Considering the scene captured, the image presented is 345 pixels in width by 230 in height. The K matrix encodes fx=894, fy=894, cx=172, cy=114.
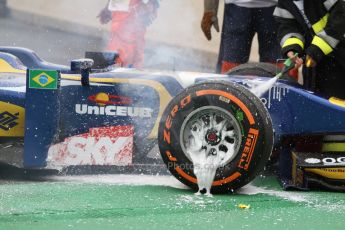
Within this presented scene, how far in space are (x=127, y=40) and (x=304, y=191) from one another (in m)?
4.29

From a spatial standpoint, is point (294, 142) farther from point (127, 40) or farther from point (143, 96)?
point (127, 40)

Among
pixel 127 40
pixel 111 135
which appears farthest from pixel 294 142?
pixel 127 40

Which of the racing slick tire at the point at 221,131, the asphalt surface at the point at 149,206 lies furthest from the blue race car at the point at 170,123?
the asphalt surface at the point at 149,206

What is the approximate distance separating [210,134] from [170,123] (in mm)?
258

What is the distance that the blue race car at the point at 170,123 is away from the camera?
213 inches

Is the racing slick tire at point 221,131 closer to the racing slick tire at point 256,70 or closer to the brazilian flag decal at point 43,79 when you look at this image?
the brazilian flag decal at point 43,79

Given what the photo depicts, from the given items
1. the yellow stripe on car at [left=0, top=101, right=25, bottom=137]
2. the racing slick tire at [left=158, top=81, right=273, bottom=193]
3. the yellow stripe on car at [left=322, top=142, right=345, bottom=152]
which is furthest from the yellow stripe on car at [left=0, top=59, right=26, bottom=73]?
the yellow stripe on car at [left=322, top=142, right=345, bottom=152]

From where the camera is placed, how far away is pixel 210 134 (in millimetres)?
5457

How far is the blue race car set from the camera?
17.7 feet

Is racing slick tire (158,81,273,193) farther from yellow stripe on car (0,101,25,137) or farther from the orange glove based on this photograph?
the orange glove

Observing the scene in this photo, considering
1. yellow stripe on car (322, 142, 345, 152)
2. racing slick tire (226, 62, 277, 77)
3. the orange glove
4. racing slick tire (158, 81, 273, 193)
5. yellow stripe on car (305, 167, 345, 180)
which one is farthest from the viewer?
the orange glove

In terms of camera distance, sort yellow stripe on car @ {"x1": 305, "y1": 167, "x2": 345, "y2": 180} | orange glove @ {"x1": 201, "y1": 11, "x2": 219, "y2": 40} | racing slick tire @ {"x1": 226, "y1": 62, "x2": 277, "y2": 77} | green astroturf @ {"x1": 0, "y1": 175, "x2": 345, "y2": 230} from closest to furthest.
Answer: green astroturf @ {"x1": 0, "y1": 175, "x2": 345, "y2": 230}
yellow stripe on car @ {"x1": 305, "y1": 167, "x2": 345, "y2": 180}
racing slick tire @ {"x1": 226, "y1": 62, "x2": 277, "y2": 77}
orange glove @ {"x1": 201, "y1": 11, "x2": 219, "y2": 40}

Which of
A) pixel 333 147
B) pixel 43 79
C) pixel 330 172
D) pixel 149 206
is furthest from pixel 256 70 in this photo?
pixel 149 206

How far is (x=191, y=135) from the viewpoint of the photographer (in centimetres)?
551
